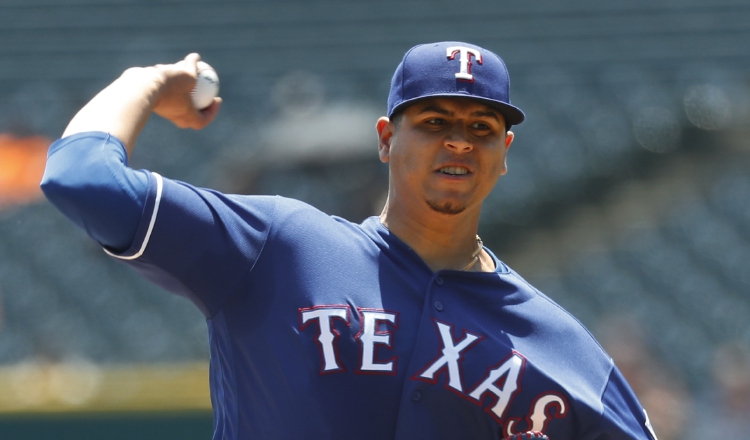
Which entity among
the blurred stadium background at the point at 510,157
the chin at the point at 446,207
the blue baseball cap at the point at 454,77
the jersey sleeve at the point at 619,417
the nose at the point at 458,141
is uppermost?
the blurred stadium background at the point at 510,157

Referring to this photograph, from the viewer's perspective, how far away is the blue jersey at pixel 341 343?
1.80 metres

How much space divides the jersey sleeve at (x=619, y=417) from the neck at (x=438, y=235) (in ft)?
1.21

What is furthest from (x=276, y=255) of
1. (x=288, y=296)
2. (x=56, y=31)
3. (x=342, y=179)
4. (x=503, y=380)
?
(x=56, y=31)

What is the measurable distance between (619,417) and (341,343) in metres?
0.59

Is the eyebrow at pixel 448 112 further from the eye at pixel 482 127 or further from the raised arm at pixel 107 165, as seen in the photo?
the raised arm at pixel 107 165

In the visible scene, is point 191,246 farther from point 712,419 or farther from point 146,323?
point 146,323

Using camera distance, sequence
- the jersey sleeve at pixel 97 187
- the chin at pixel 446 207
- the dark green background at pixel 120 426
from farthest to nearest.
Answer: the dark green background at pixel 120 426, the chin at pixel 446 207, the jersey sleeve at pixel 97 187

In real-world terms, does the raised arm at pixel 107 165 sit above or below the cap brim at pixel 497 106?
below

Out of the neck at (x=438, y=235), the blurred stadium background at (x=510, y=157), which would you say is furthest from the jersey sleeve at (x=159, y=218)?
the blurred stadium background at (x=510, y=157)

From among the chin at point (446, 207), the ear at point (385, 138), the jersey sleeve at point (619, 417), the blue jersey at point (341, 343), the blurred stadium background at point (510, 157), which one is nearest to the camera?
the blue jersey at point (341, 343)

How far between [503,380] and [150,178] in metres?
0.75

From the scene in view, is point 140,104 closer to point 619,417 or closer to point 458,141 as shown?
point 458,141

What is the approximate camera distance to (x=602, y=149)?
6.97 m

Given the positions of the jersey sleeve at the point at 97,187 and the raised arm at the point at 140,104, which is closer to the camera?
the jersey sleeve at the point at 97,187
